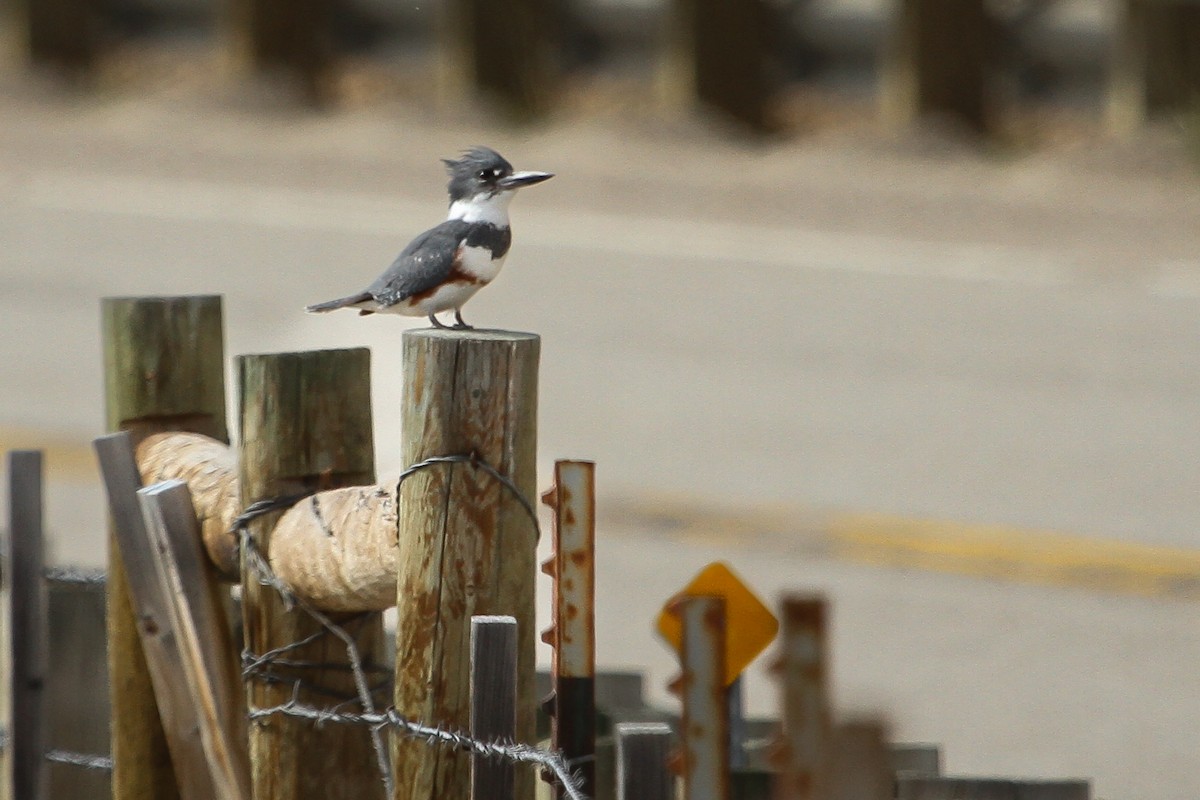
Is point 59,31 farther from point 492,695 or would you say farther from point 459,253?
point 492,695

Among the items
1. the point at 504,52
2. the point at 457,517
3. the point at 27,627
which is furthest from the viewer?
the point at 504,52

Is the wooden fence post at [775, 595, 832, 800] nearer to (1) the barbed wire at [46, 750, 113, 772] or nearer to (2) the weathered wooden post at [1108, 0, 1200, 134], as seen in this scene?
(1) the barbed wire at [46, 750, 113, 772]

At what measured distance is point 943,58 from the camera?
1250 centimetres

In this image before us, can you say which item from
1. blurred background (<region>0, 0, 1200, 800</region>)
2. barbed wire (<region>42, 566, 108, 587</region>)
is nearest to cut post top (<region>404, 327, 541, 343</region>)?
barbed wire (<region>42, 566, 108, 587</region>)

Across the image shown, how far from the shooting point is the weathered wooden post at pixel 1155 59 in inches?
476

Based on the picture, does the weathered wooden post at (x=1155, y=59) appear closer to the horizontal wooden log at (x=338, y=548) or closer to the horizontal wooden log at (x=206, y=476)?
the horizontal wooden log at (x=206, y=476)

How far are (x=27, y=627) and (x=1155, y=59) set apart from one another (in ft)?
33.9

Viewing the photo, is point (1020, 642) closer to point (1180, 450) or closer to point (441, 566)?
point (1180, 450)

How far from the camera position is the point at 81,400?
28.5 ft

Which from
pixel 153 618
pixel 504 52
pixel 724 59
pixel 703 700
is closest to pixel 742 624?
pixel 703 700

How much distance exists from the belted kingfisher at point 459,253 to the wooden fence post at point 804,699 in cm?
178

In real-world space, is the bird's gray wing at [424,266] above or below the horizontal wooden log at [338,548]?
above

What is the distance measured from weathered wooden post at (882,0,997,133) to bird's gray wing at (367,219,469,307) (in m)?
9.87

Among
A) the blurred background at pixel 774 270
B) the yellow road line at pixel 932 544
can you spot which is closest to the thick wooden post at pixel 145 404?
the blurred background at pixel 774 270
